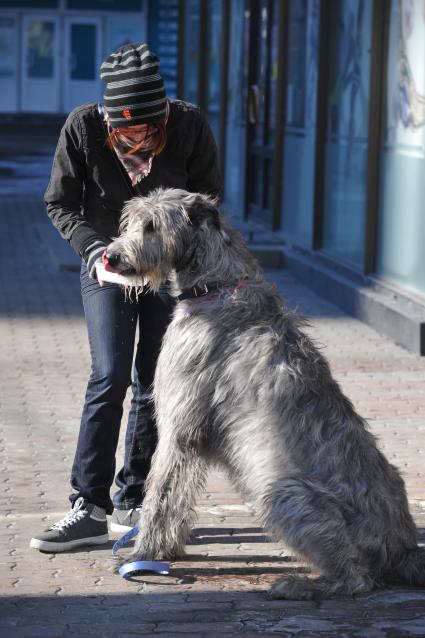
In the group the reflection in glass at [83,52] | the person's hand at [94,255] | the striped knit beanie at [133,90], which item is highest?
the reflection in glass at [83,52]

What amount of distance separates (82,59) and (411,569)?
35.4 meters

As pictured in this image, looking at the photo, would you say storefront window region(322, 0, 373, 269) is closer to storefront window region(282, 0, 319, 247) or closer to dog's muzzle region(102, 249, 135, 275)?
storefront window region(282, 0, 319, 247)

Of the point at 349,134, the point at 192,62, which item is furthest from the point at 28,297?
the point at 192,62

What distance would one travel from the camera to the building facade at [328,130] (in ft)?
32.3

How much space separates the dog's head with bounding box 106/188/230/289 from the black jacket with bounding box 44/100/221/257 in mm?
407

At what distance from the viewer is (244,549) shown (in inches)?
204

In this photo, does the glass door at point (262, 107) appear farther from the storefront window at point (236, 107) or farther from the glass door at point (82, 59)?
the glass door at point (82, 59)

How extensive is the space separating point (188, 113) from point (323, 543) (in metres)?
1.85

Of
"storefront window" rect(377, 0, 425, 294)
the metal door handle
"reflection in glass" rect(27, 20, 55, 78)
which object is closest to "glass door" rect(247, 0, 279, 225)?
the metal door handle

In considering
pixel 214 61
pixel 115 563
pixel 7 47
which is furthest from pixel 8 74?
pixel 115 563

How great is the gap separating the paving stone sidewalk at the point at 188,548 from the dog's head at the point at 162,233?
1.20 meters

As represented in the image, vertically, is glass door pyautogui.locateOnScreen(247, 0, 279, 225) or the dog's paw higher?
glass door pyautogui.locateOnScreen(247, 0, 279, 225)

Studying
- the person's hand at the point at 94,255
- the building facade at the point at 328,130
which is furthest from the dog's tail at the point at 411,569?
the building facade at the point at 328,130

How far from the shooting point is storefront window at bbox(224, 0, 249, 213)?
16.0 meters
